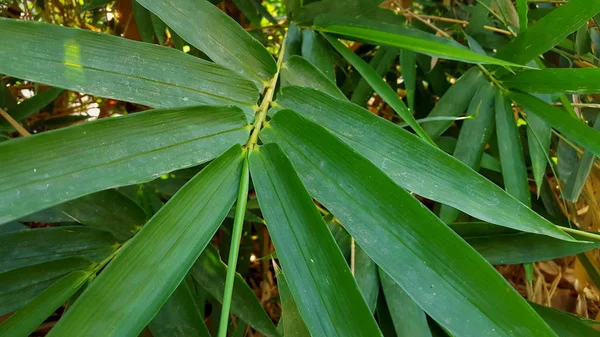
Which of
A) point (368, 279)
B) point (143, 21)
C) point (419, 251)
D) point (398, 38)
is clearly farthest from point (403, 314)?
point (143, 21)

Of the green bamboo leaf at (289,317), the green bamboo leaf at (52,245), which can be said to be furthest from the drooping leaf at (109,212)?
the green bamboo leaf at (289,317)

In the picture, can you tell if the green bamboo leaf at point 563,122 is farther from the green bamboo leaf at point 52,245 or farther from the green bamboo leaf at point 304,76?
the green bamboo leaf at point 52,245

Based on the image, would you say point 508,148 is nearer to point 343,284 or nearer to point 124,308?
point 343,284

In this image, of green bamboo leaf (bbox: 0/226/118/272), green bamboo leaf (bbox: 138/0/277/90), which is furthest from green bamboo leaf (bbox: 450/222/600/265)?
green bamboo leaf (bbox: 0/226/118/272)

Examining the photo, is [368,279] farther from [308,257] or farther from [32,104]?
[32,104]

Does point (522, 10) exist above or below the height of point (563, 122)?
above

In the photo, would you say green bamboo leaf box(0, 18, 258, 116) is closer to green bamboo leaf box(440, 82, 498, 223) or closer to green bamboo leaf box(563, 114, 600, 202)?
green bamboo leaf box(440, 82, 498, 223)
